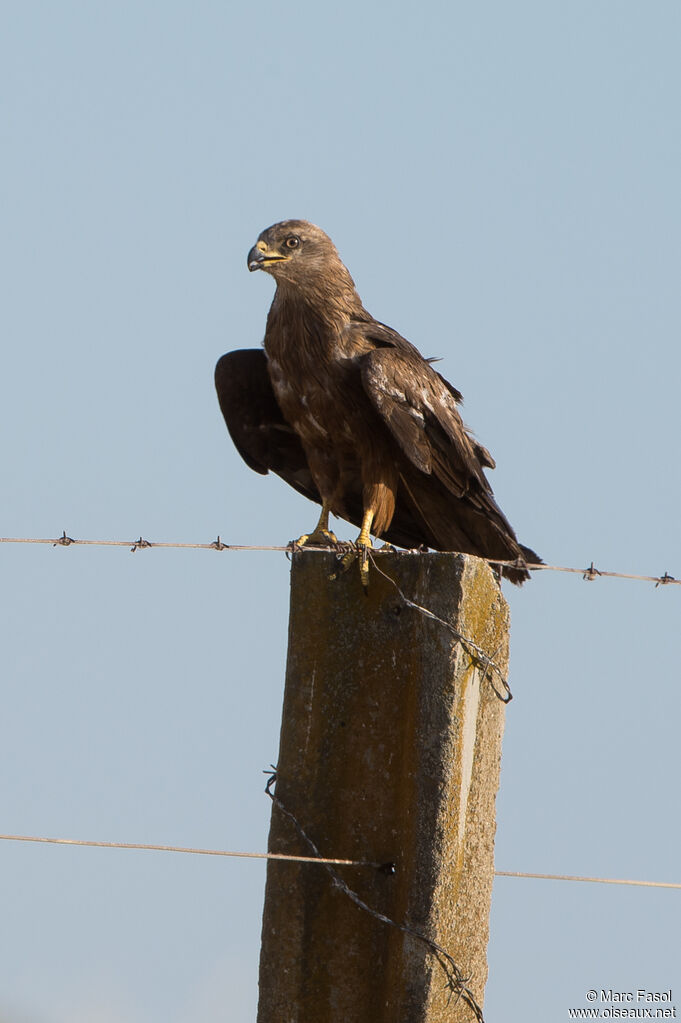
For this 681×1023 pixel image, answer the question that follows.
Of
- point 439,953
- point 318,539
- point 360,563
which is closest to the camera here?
point 439,953

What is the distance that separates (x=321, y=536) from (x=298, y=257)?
144 cm

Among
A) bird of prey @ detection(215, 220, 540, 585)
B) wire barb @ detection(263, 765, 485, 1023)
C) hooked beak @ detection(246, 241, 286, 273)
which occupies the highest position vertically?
hooked beak @ detection(246, 241, 286, 273)

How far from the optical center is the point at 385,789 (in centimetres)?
392

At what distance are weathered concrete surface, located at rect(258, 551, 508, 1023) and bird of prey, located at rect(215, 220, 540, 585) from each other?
70.3 inches

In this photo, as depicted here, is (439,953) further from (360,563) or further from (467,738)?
(360,563)

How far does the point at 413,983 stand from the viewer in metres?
3.69

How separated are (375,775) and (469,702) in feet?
1.20

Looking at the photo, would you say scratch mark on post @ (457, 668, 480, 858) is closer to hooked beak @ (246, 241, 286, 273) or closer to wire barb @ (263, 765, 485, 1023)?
wire barb @ (263, 765, 485, 1023)

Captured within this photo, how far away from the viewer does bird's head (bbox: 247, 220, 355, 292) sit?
21.6 ft

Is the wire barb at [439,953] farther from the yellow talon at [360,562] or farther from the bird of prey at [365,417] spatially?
the bird of prey at [365,417]

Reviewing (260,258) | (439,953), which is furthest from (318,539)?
(439,953)

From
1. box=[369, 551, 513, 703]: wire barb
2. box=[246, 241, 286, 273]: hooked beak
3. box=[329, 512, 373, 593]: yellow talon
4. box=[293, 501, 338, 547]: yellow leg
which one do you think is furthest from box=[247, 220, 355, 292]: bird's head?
box=[369, 551, 513, 703]: wire barb

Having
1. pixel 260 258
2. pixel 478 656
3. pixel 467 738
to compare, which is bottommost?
pixel 467 738

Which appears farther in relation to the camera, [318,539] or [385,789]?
[318,539]
